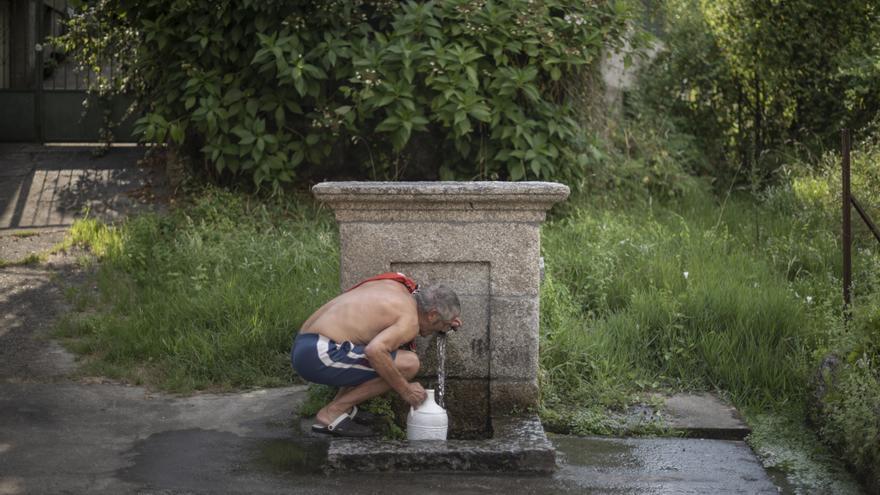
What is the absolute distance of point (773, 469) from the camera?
5.66 metres

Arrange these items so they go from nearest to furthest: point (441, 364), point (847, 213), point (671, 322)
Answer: point (441, 364)
point (847, 213)
point (671, 322)

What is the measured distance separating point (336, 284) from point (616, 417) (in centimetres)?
238

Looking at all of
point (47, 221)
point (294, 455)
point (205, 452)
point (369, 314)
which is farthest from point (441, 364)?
point (47, 221)

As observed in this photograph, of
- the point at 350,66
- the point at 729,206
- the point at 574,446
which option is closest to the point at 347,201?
the point at 574,446

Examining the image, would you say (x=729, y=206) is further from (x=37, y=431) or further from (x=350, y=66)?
(x=37, y=431)

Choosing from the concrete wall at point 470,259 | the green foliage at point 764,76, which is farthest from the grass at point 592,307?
the green foliage at point 764,76

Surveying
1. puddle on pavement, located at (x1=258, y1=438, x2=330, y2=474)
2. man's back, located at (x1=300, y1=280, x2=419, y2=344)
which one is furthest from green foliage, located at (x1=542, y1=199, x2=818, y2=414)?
puddle on pavement, located at (x1=258, y1=438, x2=330, y2=474)

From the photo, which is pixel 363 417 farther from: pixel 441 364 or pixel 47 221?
pixel 47 221

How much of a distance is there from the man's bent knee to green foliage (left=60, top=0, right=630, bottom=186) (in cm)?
367

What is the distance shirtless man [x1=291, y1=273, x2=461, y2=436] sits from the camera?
5.54 m

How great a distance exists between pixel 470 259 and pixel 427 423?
0.91m

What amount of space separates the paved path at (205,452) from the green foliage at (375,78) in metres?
2.85

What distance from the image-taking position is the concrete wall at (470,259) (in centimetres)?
582

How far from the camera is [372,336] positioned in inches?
221
